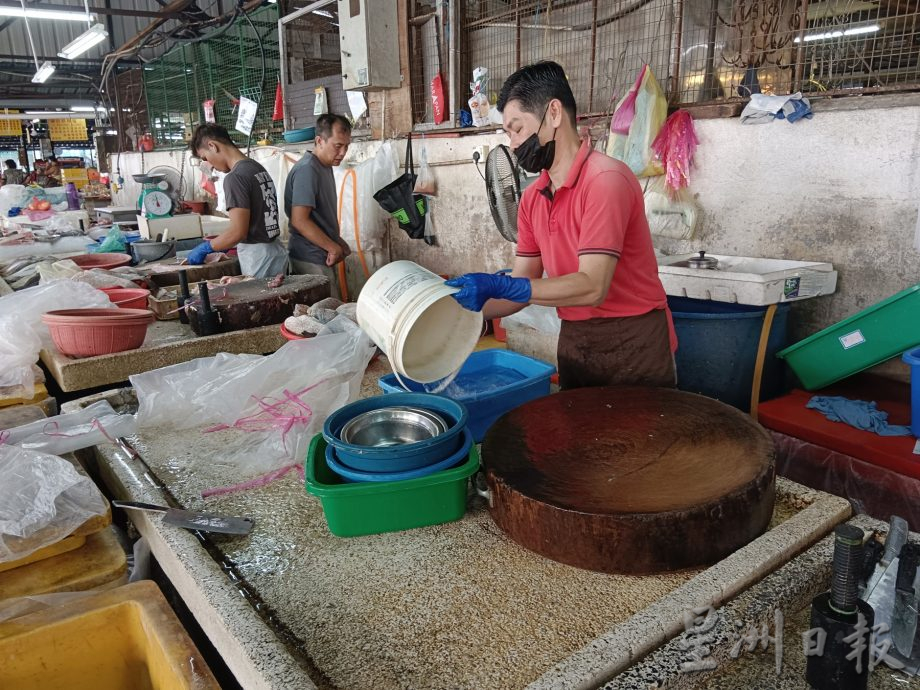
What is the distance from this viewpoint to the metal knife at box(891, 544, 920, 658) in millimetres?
1200

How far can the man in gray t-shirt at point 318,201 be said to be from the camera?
14.8ft

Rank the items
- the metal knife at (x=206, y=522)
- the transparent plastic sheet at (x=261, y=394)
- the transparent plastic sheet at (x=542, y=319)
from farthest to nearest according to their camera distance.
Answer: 1. the transparent plastic sheet at (x=542, y=319)
2. the transparent plastic sheet at (x=261, y=394)
3. the metal knife at (x=206, y=522)

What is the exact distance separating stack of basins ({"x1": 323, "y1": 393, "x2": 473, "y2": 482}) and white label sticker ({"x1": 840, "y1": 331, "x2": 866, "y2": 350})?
1983 mm

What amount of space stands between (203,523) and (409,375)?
0.64 m

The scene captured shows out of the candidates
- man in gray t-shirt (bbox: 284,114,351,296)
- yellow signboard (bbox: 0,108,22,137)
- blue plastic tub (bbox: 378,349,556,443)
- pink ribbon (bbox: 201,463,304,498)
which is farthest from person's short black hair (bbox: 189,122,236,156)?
yellow signboard (bbox: 0,108,22,137)

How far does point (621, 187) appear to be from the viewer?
197cm

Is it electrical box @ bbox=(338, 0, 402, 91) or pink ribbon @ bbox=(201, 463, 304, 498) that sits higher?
electrical box @ bbox=(338, 0, 402, 91)

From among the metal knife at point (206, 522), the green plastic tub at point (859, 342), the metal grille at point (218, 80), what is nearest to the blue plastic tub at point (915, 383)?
the green plastic tub at point (859, 342)

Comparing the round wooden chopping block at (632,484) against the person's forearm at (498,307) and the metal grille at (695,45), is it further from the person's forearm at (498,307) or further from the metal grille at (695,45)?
the metal grille at (695,45)

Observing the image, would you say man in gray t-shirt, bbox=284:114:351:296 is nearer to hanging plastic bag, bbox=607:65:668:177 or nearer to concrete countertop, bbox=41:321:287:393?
concrete countertop, bbox=41:321:287:393

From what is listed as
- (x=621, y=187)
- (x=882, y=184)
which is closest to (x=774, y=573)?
(x=621, y=187)

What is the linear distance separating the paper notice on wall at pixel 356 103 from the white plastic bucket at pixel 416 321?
5307 millimetres

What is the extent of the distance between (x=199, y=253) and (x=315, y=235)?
0.91 m

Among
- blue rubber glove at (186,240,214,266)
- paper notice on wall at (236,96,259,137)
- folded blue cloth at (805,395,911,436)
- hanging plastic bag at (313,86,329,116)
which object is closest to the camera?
folded blue cloth at (805,395,911,436)
